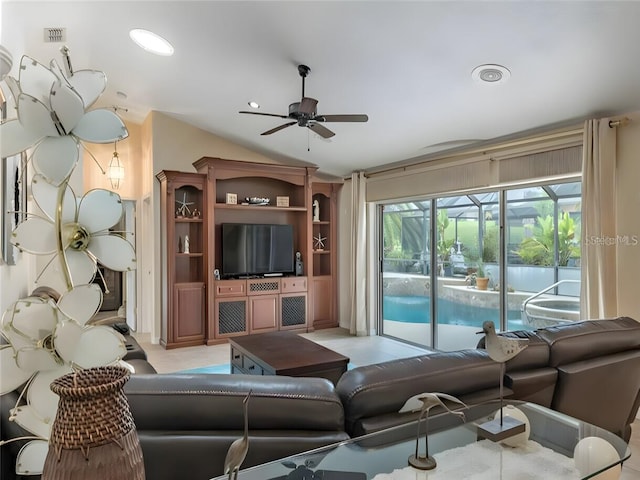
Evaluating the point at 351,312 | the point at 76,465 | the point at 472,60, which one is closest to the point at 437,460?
the point at 76,465

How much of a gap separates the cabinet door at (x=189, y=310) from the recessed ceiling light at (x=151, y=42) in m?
2.93

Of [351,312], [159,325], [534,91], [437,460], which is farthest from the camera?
[351,312]

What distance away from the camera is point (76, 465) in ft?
2.06

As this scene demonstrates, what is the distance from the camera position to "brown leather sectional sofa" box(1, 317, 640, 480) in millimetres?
1226

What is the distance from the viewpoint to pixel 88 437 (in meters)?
0.64

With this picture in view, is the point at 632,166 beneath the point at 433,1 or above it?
beneath

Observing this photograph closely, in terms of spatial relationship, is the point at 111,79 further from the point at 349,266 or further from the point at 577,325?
the point at 577,325

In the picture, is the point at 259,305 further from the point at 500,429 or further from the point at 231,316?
the point at 500,429

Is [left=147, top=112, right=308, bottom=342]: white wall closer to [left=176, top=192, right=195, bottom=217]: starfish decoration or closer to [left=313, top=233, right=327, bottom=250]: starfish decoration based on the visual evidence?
[left=176, top=192, right=195, bottom=217]: starfish decoration

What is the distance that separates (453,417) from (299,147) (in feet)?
15.4

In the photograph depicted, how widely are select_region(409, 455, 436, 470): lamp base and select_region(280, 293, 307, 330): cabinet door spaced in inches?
188

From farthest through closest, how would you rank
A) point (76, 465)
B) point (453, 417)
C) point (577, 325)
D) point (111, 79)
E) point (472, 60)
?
point (111, 79)
point (472, 60)
point (577, 325)
point (453, 417)
point (76, 465)

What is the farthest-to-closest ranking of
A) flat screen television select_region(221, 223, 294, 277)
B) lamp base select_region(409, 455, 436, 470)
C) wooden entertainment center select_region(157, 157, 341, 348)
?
flat screen television select_region(221, 223, 294, 277) → wooden entertainment center select_region(157, 157, 341, 348) → lamp base select_region(409, 455, 436, 470)

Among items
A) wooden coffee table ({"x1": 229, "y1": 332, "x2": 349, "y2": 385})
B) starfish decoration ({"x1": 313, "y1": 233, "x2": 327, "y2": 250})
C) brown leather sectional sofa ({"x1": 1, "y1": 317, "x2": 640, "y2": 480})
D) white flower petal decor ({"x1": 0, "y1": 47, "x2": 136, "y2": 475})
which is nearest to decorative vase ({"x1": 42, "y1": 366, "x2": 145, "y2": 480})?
white flower petal decor ({"x1": 0, "y1": 47, "x2": 136, "y2": 475})
